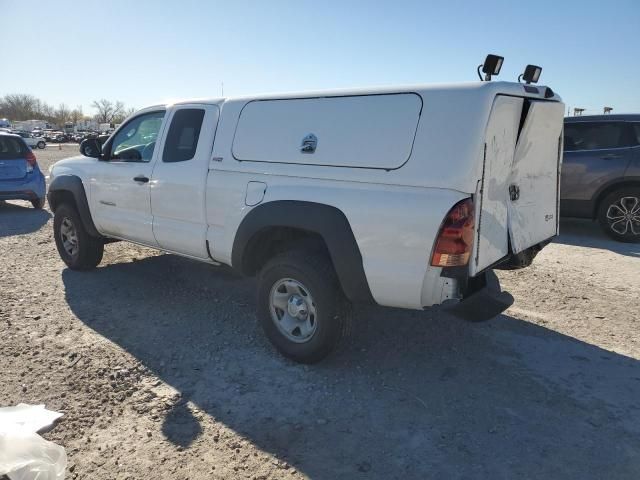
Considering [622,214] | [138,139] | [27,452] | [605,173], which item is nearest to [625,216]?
[622,214]

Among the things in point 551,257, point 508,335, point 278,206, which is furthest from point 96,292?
point 551,257

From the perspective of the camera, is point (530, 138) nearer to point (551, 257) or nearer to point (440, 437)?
point (440, 437)

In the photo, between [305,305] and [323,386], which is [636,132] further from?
[323,386]

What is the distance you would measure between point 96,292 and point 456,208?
3.94 m

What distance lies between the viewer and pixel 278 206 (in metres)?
3.53

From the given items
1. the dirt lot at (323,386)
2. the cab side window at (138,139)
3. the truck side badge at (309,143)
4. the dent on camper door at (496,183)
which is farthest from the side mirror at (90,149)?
the dent on camper door at (496,183)

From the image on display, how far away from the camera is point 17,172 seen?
989 centimetres

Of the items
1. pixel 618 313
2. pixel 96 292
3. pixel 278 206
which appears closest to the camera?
pixel 278 206

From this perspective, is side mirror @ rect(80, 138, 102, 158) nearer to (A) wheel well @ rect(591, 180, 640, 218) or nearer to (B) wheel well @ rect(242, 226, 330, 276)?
(B) wheel well @ rect(242, 226, 330, 276)

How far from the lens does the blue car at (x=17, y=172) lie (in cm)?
973

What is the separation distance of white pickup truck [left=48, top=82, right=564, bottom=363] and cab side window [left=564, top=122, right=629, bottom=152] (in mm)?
4698

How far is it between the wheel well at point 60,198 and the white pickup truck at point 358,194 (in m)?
1.68

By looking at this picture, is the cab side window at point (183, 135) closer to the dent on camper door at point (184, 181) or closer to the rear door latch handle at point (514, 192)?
the dent on camper door at point (184, 181)

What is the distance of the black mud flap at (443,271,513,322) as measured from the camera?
10.2ft
